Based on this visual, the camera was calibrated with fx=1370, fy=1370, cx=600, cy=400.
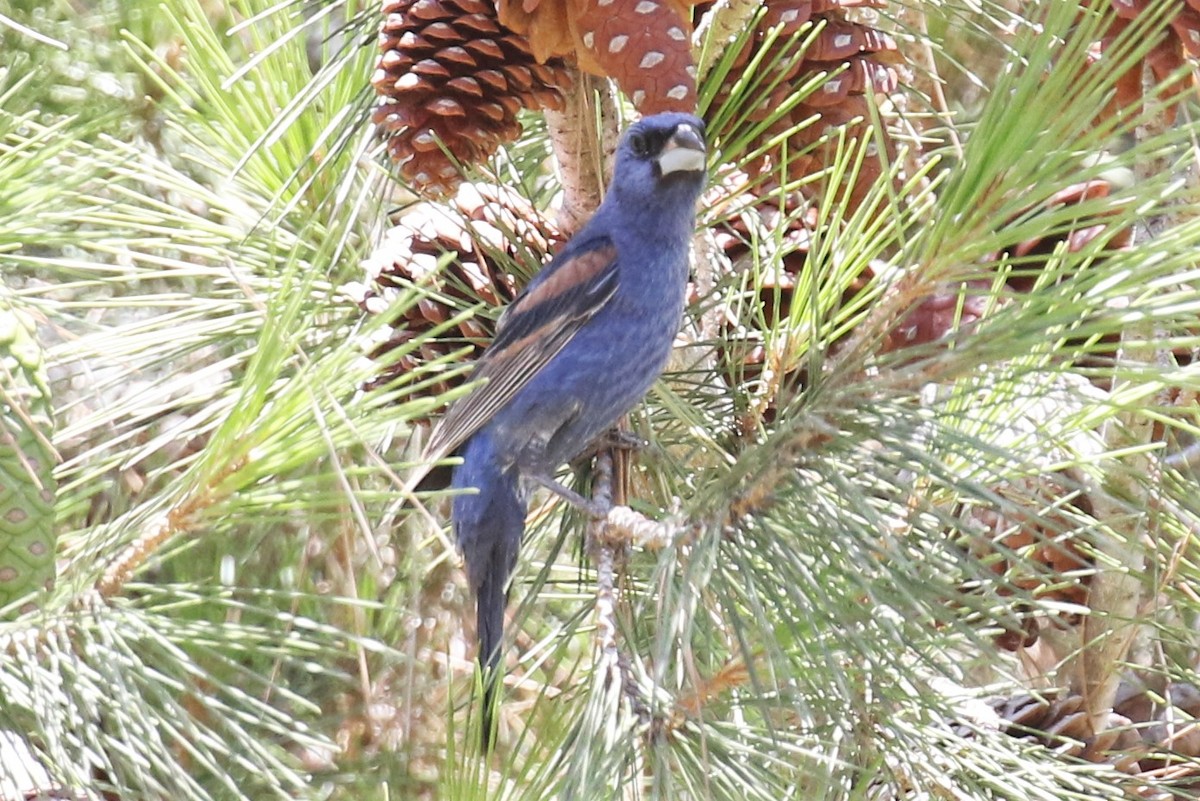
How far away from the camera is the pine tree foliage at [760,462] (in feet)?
4.07

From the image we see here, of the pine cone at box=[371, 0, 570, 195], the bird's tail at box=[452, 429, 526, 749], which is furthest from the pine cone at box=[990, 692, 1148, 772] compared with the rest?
the pine cone at box=[371, 0, 570, 195]

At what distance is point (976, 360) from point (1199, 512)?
599mm

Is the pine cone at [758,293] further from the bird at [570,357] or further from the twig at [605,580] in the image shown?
the twig at [605,580]

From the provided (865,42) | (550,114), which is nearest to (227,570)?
(550,114)

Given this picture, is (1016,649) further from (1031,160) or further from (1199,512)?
(1031,160)

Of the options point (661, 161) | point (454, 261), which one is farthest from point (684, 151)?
point (454, 261)

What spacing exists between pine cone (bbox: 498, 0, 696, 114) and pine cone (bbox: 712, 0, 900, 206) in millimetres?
195

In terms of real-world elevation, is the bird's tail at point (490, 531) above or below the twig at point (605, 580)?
below

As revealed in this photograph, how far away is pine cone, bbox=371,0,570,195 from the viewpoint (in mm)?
1820

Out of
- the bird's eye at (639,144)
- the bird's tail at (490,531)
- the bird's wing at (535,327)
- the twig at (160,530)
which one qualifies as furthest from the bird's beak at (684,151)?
the twig at (160,530)

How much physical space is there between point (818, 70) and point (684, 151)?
0.22 metres

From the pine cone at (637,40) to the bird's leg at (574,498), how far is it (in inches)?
21.2

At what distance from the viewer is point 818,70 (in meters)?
1.90

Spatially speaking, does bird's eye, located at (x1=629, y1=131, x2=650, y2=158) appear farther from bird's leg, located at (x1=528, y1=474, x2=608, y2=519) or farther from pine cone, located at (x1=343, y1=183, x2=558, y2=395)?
bird's leg, located at (x1=528, y1=474, x2=608, y2=519)
